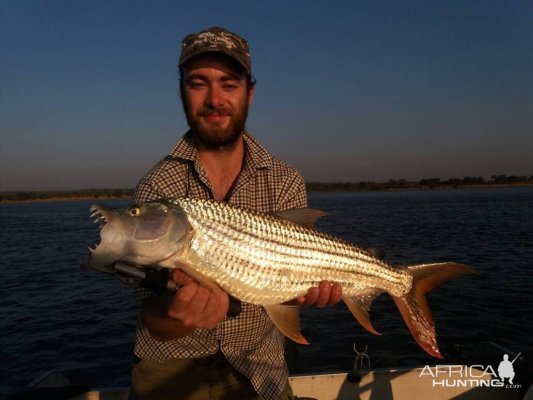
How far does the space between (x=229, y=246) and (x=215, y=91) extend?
5.74 ft

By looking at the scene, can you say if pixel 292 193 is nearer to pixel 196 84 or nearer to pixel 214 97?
pixel 214 97

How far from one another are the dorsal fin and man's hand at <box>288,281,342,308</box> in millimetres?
633

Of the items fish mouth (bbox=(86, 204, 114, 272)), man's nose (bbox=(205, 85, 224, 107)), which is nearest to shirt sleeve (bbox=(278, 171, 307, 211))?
man's nose (bbox=(205, 85, 224, 107))

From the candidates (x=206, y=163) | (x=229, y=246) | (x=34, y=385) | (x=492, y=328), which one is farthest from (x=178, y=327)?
(x=492, y=328)

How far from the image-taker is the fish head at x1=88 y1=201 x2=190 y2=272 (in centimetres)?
300

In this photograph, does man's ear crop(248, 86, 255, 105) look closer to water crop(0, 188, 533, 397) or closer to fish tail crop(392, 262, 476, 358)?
fish tail crop(392, 262, 476, 358)

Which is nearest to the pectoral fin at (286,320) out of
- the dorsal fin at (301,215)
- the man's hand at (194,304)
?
the man's hand at (194,304)

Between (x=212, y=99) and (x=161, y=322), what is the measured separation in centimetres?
230

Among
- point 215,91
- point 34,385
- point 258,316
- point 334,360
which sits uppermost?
point 215,91

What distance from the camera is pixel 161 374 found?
12.0 ft

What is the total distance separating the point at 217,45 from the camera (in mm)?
4027

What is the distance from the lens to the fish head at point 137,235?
9.84 ft

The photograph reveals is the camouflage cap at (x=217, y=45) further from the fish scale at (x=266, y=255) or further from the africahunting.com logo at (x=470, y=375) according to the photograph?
the africahunting.com logo at (x=470, y=375)

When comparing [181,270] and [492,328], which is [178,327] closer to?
[181,270]
